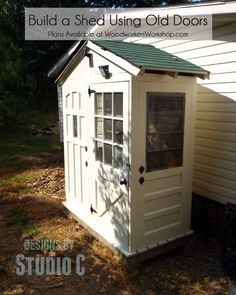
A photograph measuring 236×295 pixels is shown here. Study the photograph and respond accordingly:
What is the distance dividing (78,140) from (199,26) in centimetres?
256

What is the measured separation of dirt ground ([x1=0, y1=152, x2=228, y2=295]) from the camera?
364 centimetres

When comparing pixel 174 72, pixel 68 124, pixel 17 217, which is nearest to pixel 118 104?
pixel 174 72

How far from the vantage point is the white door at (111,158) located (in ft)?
12.4

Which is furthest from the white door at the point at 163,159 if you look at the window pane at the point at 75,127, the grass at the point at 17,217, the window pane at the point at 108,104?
the grass at the point at 17,217

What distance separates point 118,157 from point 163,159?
0.58 meters

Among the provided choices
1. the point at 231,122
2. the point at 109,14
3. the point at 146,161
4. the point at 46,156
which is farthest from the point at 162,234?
the point at 46,156

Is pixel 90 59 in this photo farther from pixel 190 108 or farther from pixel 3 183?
pixel 3 183

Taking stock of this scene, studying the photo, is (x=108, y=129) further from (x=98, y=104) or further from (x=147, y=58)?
(x=147, y=58)

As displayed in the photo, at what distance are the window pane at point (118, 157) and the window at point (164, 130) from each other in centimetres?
33

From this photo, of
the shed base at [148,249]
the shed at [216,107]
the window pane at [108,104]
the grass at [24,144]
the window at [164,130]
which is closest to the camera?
the window at [164,130]

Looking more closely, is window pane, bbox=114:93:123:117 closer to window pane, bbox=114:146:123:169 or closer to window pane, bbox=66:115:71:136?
window pane, bbox=114:146:123:169

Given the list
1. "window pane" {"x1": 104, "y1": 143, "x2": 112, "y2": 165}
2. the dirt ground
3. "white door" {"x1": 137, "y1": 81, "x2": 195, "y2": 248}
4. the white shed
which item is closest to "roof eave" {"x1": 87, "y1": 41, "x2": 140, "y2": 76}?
the white shed

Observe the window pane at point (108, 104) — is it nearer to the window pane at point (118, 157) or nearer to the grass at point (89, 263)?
the window pane at point (118, 157)

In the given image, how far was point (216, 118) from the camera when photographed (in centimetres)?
456
